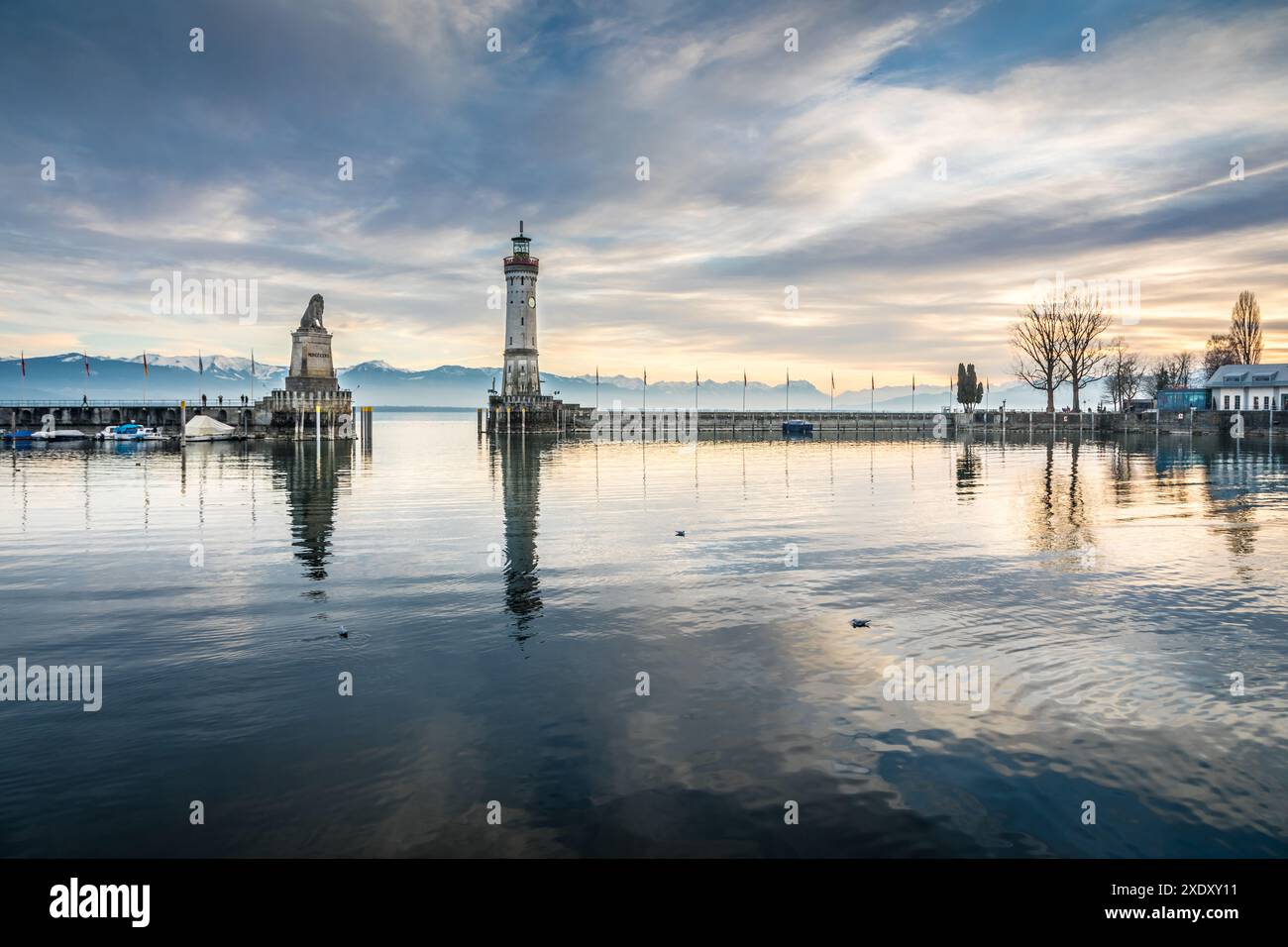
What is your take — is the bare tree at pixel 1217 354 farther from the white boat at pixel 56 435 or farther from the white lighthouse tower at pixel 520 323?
the white boat at pixel 56 435

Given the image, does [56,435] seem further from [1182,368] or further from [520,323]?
[1182,368]

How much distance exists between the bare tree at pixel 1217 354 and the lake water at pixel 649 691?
14078 cm

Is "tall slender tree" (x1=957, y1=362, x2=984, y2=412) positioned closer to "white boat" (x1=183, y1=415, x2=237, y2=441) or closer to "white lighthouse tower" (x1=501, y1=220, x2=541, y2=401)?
"white lighthouse tower" (x1=501, y1=220, x2=541, y2=401)

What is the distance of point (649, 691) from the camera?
11.2m

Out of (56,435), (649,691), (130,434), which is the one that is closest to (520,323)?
(130,434)

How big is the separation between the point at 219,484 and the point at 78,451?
4172 centimetres

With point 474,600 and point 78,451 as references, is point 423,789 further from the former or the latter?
point 78,451

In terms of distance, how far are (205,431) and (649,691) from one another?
93682 mm

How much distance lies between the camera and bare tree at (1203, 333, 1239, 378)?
458 ft

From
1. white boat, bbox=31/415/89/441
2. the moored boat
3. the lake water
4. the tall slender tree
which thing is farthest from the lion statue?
the tall slender tree

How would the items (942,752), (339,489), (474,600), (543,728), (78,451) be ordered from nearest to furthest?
(942,752) → (543,728) → (474,600) → (339,489) → (78,451)

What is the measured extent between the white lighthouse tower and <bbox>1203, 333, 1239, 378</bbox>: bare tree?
4647 inches

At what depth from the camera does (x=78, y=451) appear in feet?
235
